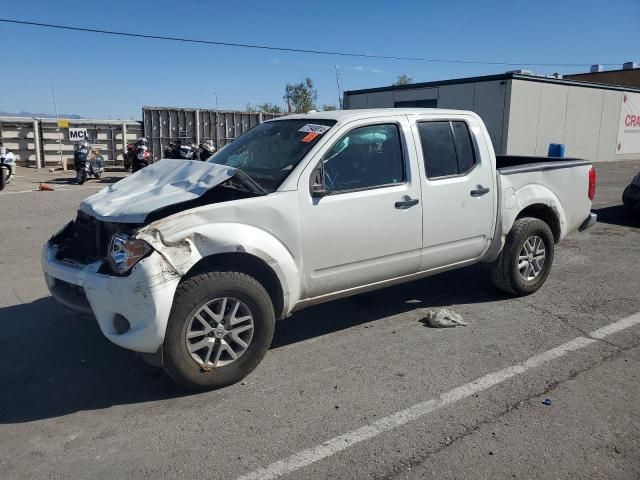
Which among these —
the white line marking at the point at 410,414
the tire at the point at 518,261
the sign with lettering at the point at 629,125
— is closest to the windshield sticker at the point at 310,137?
the white line marking at the point at 410,414

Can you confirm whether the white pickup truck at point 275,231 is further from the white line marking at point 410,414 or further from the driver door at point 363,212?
the white line marking at point 410,414

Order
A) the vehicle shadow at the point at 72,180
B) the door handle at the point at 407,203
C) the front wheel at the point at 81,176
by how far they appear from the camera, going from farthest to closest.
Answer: the vehicle shadow at the point at 72,180 → the front wheel at the point at 81,176 → the door handle at the point at 407,203

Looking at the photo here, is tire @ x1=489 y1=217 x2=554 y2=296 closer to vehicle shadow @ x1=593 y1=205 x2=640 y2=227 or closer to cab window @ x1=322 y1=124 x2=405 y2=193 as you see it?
cab window @ x1=322 y1=124 x2=405 y2=193

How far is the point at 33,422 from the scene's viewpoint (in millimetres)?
3338

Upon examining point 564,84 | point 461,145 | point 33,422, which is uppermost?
point 564,84

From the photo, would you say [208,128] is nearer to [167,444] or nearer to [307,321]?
[307,321]

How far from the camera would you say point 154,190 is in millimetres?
4016

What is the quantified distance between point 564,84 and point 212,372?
24168mm

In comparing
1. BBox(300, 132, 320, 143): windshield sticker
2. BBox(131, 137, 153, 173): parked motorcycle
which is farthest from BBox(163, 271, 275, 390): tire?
BBox(131, 137, 153, 173): parked motorcycle

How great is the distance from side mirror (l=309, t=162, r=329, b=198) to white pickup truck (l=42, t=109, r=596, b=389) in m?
0.01

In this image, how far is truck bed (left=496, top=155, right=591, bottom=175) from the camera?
5.48m

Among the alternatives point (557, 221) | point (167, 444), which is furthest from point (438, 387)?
point (557, 221)

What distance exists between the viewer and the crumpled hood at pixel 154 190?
12.0 ft

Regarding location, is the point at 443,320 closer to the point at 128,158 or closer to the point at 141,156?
the point at 141,156
